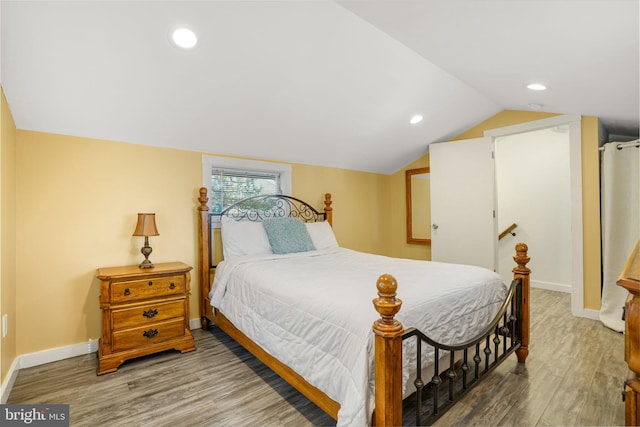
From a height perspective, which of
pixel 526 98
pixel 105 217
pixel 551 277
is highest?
pixel 526 98

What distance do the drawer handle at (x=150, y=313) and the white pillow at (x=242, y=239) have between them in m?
0.72

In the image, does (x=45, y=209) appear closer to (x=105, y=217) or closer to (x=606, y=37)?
(x=105, y=217)

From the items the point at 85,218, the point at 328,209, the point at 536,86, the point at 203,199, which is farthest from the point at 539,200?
the point at 85,218

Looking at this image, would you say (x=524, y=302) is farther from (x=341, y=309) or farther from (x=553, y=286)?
(x=553, y=286)

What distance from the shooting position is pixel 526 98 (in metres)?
3.06

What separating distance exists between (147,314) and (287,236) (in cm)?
137

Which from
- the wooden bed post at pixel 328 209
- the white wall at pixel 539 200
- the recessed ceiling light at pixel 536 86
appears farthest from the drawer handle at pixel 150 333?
the white wall at pixel 539 200

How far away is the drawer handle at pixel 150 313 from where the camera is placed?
2395 millimetres

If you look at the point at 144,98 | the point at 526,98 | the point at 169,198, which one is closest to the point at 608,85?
the point at 526,98

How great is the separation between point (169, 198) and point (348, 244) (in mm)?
2537

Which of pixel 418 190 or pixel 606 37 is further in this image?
pixel 418 190

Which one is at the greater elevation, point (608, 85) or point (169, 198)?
point (608, 85)

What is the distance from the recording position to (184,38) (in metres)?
1.98

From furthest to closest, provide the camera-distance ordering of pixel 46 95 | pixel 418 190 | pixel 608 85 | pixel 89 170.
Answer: pixel 418 190 → pixel 89 170 → pixel 608 85 → pixel 46 95
